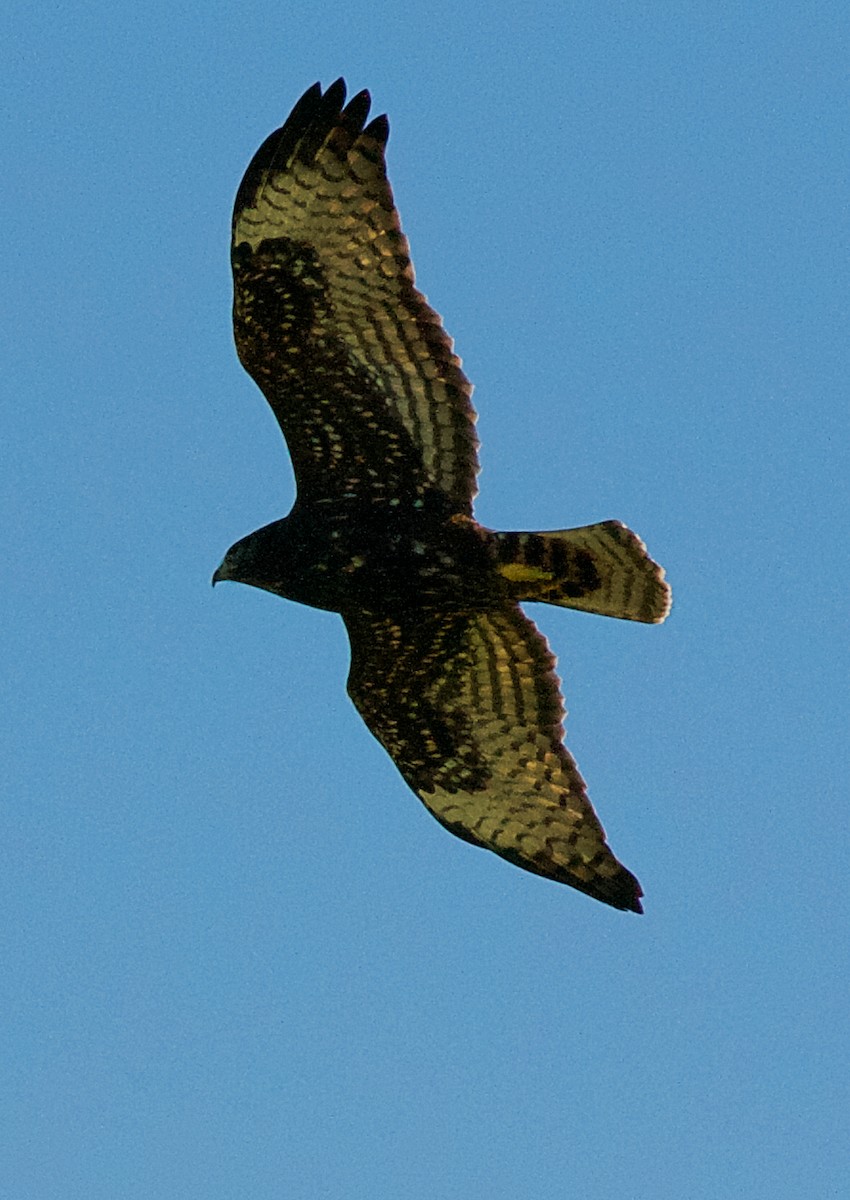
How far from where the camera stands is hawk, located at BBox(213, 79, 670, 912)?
38.8 feet

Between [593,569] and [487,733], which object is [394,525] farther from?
[487,733]

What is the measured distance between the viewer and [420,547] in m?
12.2

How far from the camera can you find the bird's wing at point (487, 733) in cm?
1287

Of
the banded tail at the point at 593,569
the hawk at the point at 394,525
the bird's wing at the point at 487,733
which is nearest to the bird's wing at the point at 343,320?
the hawk at the point at 394,525

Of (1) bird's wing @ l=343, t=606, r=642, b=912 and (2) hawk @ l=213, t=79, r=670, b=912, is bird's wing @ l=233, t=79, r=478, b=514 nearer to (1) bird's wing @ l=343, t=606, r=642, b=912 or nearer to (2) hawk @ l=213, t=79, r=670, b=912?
(2) hawk @ l=213, t=79, r=670, b=912

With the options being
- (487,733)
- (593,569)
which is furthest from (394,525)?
(487,733)

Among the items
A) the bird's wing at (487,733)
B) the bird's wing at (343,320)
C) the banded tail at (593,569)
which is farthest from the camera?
the bird's wing at (487,733)

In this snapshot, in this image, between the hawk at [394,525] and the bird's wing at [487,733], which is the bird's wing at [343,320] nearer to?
the hawk at [394,525]

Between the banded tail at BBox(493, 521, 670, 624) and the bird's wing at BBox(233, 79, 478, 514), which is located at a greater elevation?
the bird's wing at BBox(233, 79, 478, 514)

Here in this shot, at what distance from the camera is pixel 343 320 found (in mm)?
11969

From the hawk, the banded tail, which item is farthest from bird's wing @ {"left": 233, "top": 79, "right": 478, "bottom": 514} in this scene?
the banded tail

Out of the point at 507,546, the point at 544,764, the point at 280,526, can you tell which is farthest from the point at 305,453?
the point at 544,764

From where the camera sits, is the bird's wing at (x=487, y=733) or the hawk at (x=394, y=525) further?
the bird's wing at (x=487, y=733)

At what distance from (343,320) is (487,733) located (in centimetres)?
259
